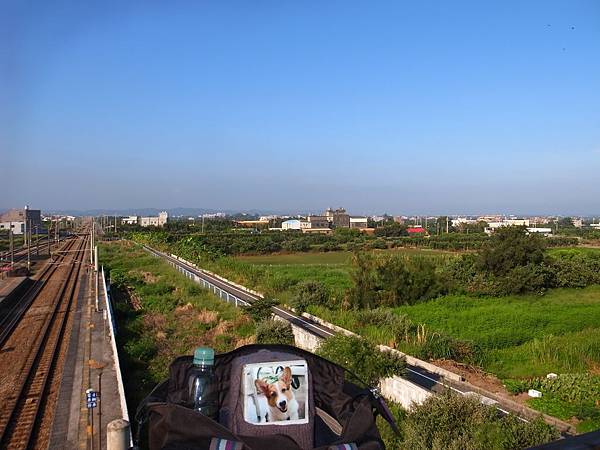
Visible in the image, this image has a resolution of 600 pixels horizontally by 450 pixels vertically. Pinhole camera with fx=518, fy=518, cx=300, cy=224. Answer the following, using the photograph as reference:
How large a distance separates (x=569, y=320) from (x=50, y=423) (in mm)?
20153

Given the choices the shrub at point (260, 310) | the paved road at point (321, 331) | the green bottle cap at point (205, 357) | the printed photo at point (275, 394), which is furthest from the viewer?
the shrub at point (260, 310)

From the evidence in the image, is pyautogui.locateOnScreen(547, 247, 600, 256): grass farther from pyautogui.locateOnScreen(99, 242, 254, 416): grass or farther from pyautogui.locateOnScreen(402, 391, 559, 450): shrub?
pyautogui.locateOnScreen(402, 391, 559, 450): shrub

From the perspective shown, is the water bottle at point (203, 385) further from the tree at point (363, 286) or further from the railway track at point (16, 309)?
the tree at point (363, 286)

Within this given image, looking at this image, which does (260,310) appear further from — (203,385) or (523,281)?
(203,385)

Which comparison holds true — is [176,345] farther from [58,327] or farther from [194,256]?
[194,256]

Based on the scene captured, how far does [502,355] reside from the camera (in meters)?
16.6

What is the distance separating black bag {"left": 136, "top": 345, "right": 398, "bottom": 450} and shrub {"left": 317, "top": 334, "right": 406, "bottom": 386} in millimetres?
9417

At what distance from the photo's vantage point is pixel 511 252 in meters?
34.6

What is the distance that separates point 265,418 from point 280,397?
112 millimetres

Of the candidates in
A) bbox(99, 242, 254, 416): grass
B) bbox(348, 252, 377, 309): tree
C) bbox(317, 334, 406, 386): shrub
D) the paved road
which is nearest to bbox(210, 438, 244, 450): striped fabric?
the paved road

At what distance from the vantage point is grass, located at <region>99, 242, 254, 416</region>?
1588 centimetres

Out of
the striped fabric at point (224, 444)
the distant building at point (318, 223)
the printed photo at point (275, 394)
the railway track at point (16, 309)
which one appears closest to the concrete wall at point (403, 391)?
the printed photo at point (275, 394)

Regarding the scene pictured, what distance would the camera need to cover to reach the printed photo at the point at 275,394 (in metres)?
2.34

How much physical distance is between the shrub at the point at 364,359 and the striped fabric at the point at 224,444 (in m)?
10.1
